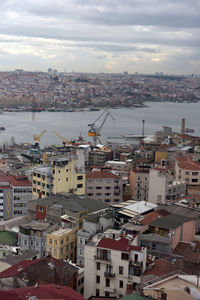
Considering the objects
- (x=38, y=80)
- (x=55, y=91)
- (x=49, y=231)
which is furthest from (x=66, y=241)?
(x=38, y=80)

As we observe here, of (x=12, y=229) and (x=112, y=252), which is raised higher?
(x=112, y=252)

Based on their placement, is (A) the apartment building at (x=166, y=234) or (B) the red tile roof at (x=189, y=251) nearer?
(B) the red tile roof at (x=189, y=251)

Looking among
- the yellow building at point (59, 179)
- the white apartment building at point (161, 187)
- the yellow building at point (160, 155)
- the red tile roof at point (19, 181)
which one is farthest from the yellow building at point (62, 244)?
the yellow building at point (160, 155)

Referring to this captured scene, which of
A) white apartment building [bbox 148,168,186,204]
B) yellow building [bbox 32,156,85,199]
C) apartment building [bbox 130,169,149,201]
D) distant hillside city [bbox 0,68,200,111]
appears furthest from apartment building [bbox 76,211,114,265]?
distant hillside city [bbox 0,68,200,111]

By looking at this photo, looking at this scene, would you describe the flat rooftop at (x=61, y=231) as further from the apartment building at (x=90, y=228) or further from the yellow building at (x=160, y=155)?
the yellow building at (x=160, y=155)

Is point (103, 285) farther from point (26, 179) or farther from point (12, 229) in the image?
point (26, 179)

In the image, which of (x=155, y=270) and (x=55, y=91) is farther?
(x=55, y=91)
